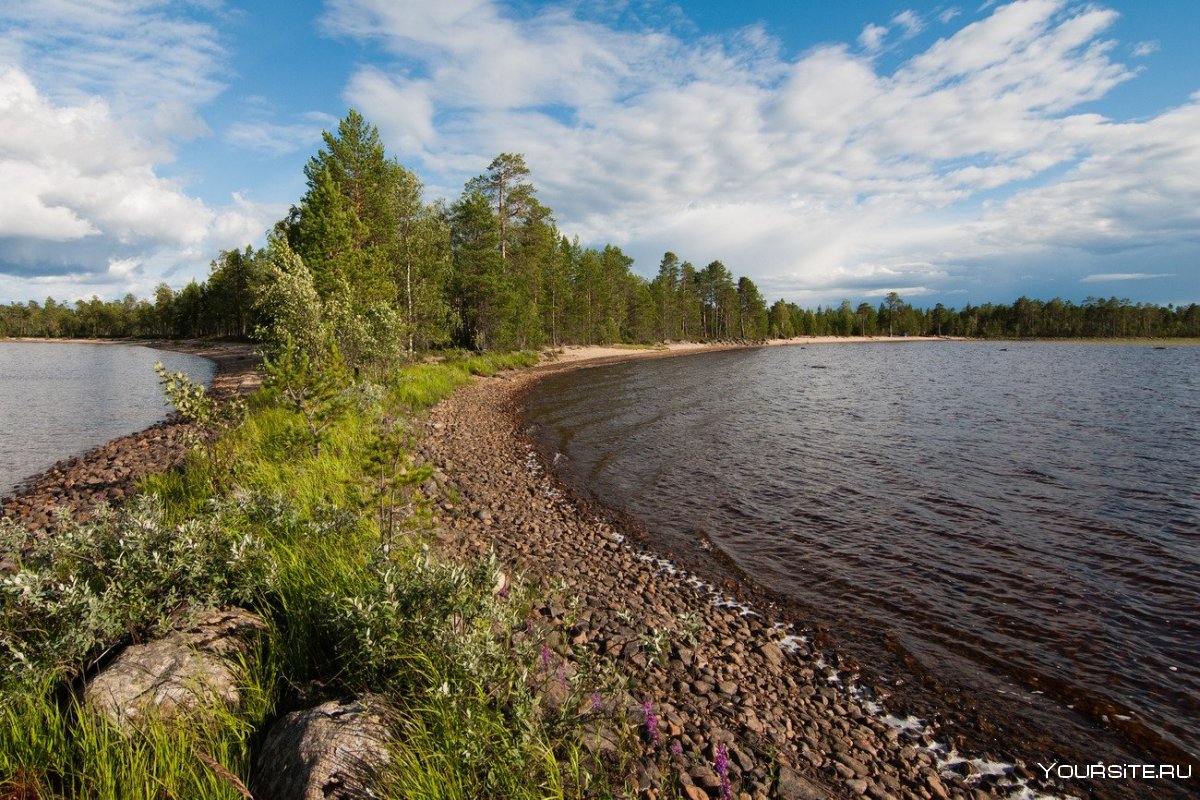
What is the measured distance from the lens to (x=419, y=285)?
148 ft

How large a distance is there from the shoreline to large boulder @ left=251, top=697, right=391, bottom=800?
2425 mm

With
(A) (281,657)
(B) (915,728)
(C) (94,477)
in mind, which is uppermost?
(A) (281,657)

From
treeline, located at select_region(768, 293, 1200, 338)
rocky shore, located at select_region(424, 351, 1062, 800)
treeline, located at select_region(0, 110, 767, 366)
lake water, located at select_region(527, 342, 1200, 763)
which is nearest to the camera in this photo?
rocky shore, located at select_region(424, 351, 1062, 800)

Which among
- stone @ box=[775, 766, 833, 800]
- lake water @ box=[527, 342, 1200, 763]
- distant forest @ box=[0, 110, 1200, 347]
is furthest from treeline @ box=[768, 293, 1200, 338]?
stone @ box=[775, 766, 833, 800]

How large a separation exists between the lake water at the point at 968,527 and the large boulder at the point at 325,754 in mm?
7917

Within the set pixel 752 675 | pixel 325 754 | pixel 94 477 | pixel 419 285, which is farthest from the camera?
pixel 419 285

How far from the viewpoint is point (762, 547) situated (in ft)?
42.5

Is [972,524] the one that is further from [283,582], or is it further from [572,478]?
[283,582]

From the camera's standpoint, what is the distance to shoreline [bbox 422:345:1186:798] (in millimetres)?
6305

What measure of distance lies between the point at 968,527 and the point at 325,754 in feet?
51.6

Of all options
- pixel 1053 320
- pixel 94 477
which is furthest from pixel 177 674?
pixel 1053 320

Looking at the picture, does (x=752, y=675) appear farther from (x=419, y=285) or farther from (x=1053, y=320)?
(x=1053, y=320)

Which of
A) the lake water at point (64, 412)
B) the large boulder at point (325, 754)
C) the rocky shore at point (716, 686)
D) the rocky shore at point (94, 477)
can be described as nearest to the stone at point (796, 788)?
the rocky shore at point (716, 686)

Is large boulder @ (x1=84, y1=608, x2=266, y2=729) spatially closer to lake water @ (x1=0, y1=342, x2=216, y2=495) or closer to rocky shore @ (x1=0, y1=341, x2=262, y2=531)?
rocky shore @ (x1=0, y1=341, x2=262, y2=531)
